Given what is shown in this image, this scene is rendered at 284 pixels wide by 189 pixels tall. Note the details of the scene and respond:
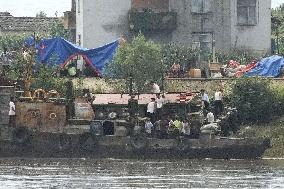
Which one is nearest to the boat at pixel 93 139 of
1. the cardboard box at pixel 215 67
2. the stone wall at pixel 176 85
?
the stone wall at pixel 176 85

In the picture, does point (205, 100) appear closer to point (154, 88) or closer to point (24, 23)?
point (154, 88)

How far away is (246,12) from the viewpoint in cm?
7406

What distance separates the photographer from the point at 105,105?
5400 centimetres

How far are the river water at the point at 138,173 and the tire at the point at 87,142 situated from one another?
76 cm

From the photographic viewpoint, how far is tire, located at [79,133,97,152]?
53406mm

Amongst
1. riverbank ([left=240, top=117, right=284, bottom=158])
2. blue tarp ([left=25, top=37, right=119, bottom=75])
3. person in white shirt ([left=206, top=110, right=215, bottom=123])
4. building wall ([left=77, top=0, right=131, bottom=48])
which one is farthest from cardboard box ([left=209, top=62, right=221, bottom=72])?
person in white shirt ([left=206, top=110, right=215, bottom=123])

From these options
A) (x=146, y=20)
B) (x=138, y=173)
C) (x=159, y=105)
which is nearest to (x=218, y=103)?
(x=159, y=105)

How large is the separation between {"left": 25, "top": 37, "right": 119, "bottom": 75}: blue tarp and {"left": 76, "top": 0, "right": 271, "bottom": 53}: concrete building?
571cm

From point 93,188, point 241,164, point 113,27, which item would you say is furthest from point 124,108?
point 113,27

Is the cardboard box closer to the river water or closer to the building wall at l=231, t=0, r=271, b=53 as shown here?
the building wall at l=231, t=0, r=271, b=53

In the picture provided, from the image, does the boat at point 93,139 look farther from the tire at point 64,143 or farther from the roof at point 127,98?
the roof at point 127,98

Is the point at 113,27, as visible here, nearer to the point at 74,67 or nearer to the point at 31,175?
the point at 74,67

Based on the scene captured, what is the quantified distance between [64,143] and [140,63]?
365 inches

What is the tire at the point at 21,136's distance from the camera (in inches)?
2098
